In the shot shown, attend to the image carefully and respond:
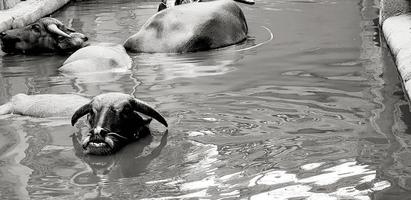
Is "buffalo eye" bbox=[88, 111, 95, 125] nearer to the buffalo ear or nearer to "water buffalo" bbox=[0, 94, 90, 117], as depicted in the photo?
the buffalo ear

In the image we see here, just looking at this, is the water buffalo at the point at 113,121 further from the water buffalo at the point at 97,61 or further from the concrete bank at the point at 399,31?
the water buffalo at the point at 97,61

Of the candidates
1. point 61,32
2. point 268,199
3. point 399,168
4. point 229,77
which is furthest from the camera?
point 61,32

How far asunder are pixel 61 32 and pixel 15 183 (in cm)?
569

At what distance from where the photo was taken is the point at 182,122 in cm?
636

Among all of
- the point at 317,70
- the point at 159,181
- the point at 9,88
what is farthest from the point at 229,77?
the point at 159,181

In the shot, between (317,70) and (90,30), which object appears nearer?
(317,70)

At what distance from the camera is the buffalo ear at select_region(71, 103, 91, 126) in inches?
237

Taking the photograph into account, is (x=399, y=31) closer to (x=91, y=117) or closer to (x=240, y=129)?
(x=240, y=129)

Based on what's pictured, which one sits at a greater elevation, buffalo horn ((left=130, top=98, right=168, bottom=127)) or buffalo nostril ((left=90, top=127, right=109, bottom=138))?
buffalo horn ((left=130, top=98, right=168, bottom=127))

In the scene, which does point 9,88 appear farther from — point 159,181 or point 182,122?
point 159,181

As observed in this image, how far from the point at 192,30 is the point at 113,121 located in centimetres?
442

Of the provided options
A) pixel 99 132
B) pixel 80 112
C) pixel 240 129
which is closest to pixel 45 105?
pixel 80 112

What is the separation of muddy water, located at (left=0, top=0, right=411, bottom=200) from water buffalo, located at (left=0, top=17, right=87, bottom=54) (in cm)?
33

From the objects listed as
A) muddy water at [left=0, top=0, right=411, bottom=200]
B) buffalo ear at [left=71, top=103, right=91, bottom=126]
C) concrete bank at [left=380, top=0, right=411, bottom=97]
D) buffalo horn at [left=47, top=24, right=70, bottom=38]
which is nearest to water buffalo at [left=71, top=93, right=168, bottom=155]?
buffalo ear at [left=71, top=103, right=91, bottom=126]
